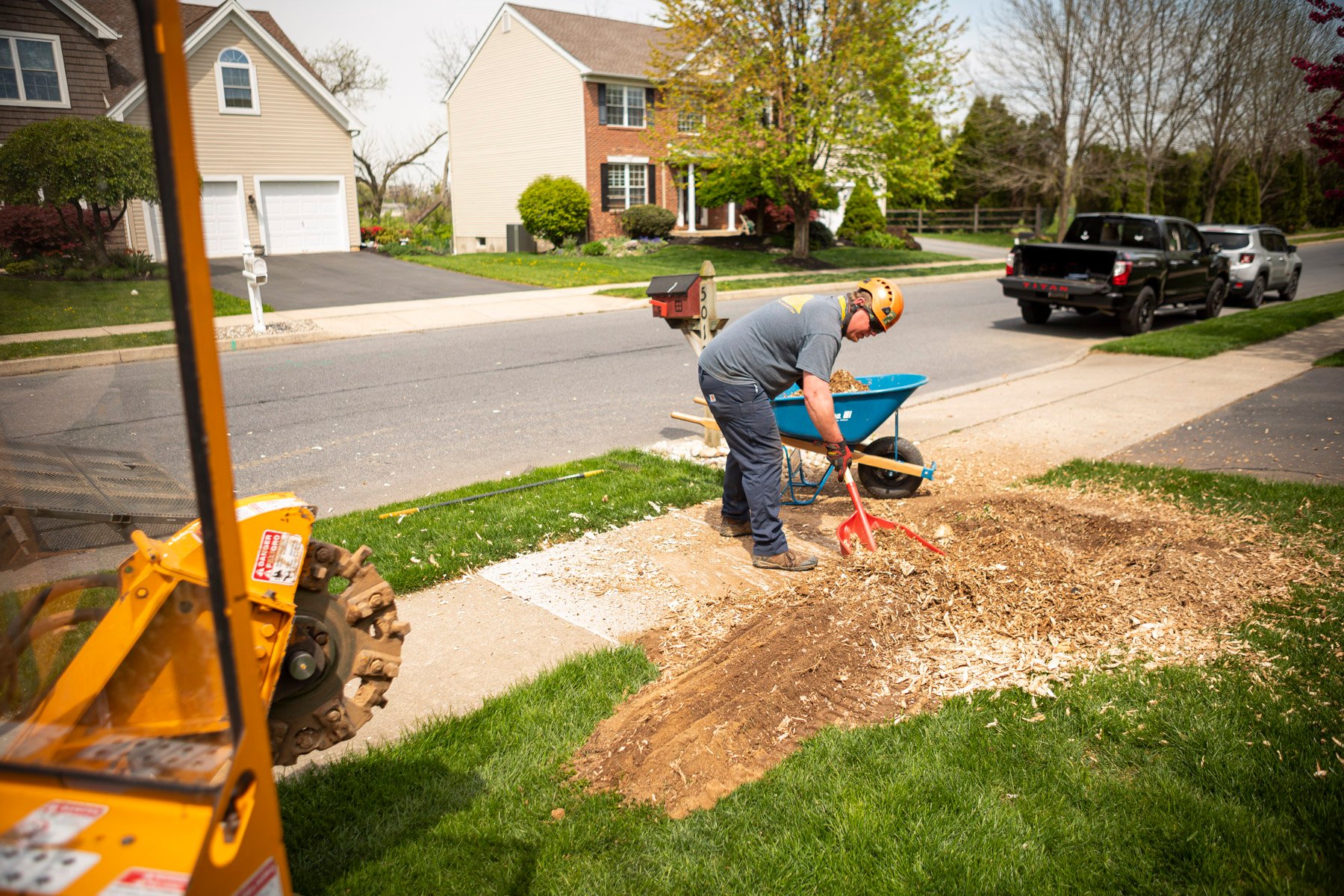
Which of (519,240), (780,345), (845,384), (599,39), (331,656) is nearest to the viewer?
(331,656)

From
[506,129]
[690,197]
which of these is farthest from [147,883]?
[506,129]

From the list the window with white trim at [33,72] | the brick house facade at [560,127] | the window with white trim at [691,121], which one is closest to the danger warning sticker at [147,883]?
the window with white trim at [33,72]

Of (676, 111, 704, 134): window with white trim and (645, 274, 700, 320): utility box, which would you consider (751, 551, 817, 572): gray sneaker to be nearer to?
(645, 274, 700, 320): utility box

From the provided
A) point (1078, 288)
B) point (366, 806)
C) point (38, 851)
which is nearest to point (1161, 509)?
point (366, 806)

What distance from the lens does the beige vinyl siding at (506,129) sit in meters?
33.4

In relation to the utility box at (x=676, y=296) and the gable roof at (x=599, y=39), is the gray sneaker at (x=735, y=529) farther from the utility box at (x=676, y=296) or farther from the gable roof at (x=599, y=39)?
the gable roof at (x=599, y=39)

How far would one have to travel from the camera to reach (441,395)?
10.7 metres

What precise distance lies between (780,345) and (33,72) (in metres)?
3.79

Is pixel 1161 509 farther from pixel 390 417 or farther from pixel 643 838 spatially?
pixel 390 417

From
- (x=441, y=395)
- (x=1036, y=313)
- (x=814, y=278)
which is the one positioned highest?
(x=814, y=278)

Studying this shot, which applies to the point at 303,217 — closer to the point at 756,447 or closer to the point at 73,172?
the point at 756,447

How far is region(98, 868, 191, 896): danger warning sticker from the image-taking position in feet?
5.16

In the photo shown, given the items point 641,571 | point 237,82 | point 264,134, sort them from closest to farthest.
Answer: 1. point 641,571
2. point 237,82
3. point 264,134

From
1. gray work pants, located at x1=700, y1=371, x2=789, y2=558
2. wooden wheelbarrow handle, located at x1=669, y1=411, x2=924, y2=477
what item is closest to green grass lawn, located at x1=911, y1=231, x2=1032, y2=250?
wooden wheelbarrow handle, located at x1=669, y1=411, x2=924, y2=477
